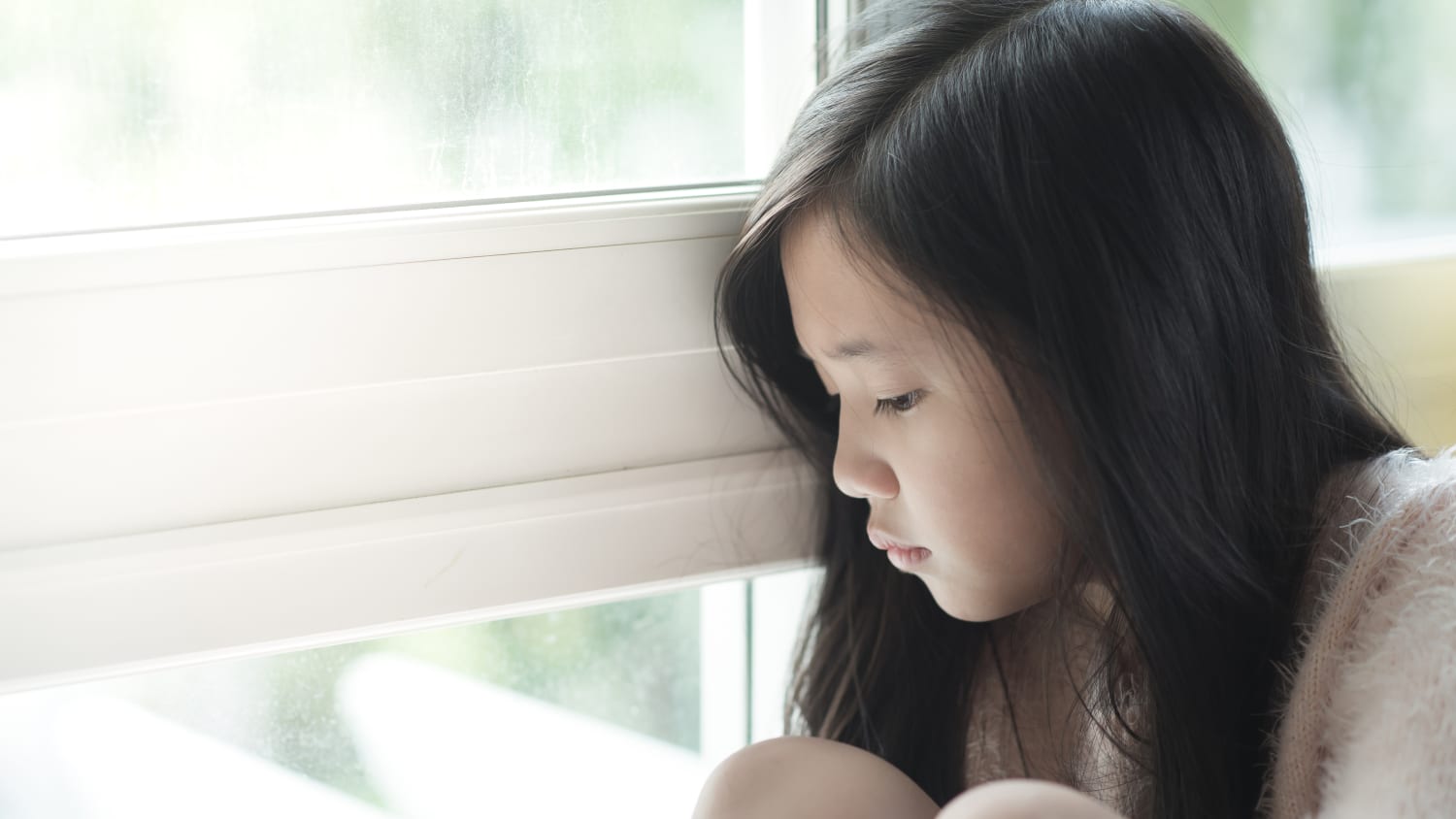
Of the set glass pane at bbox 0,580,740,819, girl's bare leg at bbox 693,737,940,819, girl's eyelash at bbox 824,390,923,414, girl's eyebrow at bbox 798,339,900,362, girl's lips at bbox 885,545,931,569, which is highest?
girl's eyebrow at bbox 798,339,900,362

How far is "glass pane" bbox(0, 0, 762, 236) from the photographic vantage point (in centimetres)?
64

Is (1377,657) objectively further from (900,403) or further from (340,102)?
(340,102)

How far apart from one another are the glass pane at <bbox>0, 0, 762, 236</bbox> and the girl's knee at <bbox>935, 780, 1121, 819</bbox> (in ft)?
1.44

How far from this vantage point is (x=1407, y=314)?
38.7 inches

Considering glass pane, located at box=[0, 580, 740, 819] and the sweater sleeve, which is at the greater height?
the sweater sleeve

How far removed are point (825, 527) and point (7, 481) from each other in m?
0.50

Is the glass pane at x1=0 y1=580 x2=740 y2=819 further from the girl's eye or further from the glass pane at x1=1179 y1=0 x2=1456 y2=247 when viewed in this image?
Answer: the glass pane at x1=1179 y1=0 x2=1456 y2=247

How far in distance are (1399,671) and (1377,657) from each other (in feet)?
0.05

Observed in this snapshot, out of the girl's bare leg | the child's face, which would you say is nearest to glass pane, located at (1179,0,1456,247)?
the child's face

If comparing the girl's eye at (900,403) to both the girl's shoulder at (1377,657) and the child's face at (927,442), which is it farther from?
the girl's shoulder at (1377,657)

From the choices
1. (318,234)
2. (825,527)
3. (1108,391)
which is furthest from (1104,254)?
(318,234)

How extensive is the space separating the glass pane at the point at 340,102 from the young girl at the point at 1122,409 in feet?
0.39

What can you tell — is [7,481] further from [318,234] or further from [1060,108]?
[1060,108]

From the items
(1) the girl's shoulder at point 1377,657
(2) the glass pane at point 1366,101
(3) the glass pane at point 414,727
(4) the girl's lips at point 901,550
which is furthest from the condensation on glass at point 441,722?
(2) the glass pane at point 1366,101
